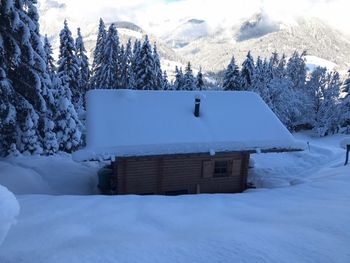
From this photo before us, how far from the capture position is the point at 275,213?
25.8ft

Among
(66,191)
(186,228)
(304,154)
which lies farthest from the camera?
(304,154)

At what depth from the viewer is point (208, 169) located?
1672 centimetres

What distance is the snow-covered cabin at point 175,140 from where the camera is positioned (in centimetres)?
1480

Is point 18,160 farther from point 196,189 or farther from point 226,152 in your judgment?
point 226,152

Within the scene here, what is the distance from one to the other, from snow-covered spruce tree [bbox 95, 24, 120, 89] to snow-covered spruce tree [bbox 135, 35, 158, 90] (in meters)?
7.85

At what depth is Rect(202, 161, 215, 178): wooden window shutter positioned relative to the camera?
1659 centimetres

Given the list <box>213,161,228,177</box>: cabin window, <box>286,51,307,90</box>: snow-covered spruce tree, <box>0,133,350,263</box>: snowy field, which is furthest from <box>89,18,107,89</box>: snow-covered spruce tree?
<box>0,133,350,263</box>: snowy field

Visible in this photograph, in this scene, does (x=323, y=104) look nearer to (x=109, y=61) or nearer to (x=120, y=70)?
(x=120, y=70)

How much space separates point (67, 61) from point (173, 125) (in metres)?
23.4

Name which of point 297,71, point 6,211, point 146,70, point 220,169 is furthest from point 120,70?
point 6,211

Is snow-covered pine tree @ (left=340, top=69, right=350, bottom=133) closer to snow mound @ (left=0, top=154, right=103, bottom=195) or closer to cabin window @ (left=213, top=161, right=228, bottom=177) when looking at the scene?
cabin window @ (left=213, top=161, right=228, bottom=177)

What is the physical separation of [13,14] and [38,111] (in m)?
4.74

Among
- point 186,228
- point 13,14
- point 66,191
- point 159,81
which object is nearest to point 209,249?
point 186,228

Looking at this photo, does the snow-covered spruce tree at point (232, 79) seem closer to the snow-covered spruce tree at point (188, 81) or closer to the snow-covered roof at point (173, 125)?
the snow-covered spruce tree at point (188, 81)
